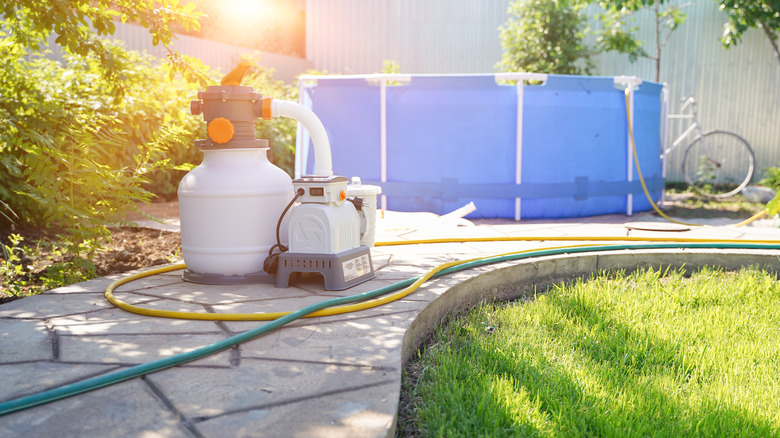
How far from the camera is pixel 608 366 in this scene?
2156 mm

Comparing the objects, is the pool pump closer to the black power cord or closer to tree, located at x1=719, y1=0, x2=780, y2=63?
the black power cord

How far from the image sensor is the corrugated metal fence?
10.6 metres

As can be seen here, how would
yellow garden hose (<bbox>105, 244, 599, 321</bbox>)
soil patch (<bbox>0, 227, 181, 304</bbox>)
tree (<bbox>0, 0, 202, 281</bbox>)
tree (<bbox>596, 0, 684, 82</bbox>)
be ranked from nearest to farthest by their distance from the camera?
yellow garden hose (<bbox>105, 244, 599, 321</bbox>), tree (<bbox>0, 0, 202, 281</bbox>), soil patch (<bbox>0, 227, 181, 304</bbox>), tree (<bbox>596, 0, 684, 82</bbox>)

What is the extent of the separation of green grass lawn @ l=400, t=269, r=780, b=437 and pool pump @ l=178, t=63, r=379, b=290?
24.5 inches

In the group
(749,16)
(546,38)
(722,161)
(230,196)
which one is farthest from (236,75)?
(722,161)

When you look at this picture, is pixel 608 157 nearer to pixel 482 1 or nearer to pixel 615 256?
pixel 615 256

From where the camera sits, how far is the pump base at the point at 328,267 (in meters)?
2.66

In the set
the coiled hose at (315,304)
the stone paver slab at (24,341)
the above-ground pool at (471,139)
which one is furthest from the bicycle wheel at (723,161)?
the stone paver slab at (24,341)

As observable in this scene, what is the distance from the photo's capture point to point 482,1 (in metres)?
11.9

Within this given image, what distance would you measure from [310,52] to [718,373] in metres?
11.7

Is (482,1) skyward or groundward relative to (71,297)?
skyward

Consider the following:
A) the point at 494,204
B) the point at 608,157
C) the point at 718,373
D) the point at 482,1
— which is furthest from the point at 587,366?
the point at 482,1

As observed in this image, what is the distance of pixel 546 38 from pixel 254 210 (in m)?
8.04

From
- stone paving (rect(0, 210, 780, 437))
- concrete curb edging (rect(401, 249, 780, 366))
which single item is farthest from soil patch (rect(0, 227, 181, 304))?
concrete curb edging (rect(401, 249, 780, 366))
